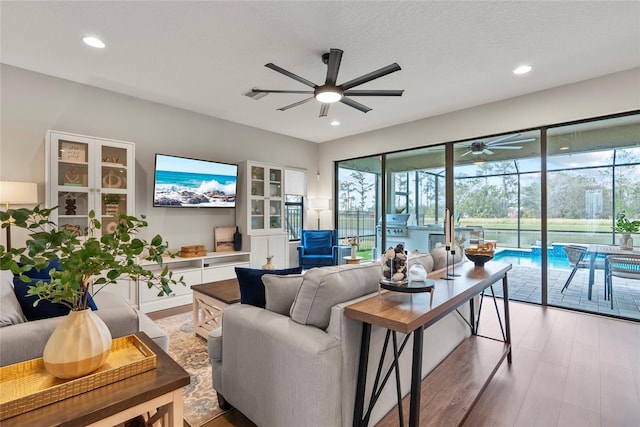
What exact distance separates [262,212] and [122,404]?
14.1 feet

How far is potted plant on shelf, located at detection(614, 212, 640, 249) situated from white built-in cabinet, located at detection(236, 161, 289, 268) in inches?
176

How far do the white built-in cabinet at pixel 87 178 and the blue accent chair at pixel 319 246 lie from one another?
2.73 meters

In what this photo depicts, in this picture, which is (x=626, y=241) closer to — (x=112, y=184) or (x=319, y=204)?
(x=319, y=204)

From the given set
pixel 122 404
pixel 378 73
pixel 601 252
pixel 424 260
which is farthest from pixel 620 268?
pixel 122 404

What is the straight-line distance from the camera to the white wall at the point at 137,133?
10.4 ft

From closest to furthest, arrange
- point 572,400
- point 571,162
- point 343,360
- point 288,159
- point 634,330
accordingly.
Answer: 1. point 343,360
2. point 572,400
3. point 634,330
4. point 571,162
5. point 288,159

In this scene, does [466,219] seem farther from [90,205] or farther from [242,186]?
[90,205]

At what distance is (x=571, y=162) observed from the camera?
371 cm

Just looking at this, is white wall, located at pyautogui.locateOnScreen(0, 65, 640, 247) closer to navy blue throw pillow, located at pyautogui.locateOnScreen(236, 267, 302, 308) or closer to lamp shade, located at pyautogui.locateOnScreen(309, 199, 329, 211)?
lamp shade, located at pyautogui.locateOnScreen(309, 199, 329, 211)

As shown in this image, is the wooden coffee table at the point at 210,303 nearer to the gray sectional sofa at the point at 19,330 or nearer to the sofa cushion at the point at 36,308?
the gray sectional sofa at the point at 19,330

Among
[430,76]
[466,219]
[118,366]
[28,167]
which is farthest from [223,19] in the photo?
[466,219]

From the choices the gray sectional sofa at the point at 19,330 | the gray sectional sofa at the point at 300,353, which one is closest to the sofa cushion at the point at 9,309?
the gray sectional sofa at the point at 19,330

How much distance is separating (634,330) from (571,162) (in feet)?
6.33

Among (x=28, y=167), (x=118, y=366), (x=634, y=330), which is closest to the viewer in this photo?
(x=118, y=366)
